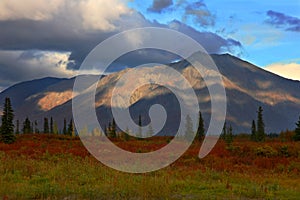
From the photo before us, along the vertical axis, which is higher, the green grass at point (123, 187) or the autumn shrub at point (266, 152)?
the autumn shrub at point (266, 152)

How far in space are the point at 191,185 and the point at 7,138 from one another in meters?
41.1

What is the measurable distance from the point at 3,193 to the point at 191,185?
25.1 ft

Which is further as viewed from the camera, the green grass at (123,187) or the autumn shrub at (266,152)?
the autumn shrub at (266,152)

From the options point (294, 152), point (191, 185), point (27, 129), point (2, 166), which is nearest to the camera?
point (191, 185)

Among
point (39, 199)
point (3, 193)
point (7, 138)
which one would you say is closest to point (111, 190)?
point (39, 199)

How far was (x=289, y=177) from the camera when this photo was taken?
75.2ft

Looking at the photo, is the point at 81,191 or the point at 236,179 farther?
the point at 236,179

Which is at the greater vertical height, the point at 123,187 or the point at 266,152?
the point at 266,152

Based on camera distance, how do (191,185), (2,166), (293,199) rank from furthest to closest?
(2,166)
(191,185)
(293,199)

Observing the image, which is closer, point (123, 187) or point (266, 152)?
point (123, 187)

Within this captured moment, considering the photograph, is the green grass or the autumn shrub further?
the autumn shrub

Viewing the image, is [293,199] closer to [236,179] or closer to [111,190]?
[236,179]

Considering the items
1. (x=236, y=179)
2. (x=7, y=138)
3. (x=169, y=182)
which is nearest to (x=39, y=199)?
(x=169, y=182)

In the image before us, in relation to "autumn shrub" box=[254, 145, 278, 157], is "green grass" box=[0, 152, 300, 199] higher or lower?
lower
